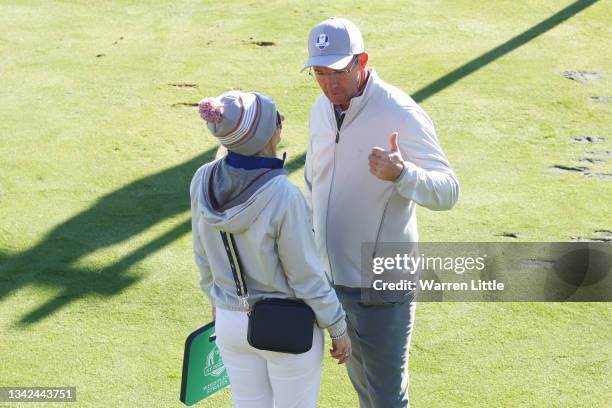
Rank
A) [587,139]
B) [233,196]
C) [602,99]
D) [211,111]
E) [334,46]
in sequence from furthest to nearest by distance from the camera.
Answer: [602,99] < [587,139] < [334,46] < [233,196] < [211,111]

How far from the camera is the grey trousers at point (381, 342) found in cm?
360

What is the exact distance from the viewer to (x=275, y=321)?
308cm

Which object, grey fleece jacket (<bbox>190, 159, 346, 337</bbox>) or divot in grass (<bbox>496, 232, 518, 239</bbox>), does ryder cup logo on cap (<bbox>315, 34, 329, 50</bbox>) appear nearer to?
grey fleece jacket (<bbox>190, 159, 346, 337</bbox>)

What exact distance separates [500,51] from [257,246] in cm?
641

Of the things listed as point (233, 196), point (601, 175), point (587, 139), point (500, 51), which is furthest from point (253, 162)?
point (500, 51)

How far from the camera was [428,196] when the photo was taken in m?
3.35

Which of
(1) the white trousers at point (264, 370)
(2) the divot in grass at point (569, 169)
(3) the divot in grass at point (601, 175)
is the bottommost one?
(2) the divot in grass at point (569, 169)

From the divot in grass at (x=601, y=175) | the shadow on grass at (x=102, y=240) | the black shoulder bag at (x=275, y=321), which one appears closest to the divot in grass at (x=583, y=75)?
the divot in grass at (x=601, y=175)

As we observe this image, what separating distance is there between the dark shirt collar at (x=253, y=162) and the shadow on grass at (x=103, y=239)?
2.55 m

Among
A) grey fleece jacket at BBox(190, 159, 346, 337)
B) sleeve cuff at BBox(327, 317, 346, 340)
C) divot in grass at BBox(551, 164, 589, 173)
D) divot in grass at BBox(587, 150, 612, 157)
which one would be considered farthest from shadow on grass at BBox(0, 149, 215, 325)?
divot in grass at BBox(587, 150, 612, 157)

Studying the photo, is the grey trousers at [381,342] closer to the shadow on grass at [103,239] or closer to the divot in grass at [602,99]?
the shadow on grass at [103,239]

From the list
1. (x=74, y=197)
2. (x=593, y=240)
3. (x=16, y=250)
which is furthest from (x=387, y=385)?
(x=74, y=197)

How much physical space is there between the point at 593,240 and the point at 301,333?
11.0 ft

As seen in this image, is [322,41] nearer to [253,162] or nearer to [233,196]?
[253,162]
